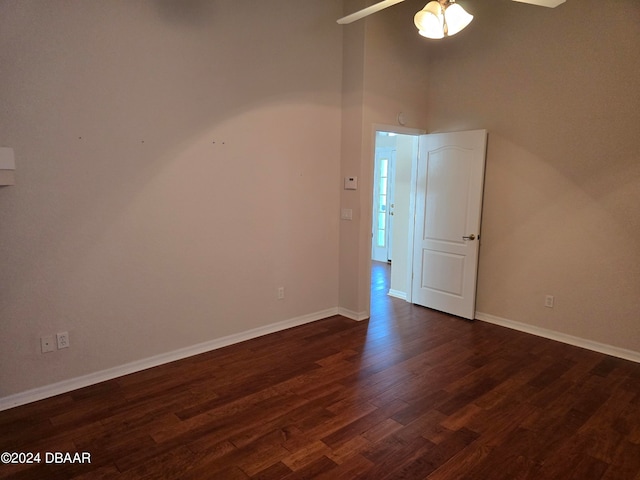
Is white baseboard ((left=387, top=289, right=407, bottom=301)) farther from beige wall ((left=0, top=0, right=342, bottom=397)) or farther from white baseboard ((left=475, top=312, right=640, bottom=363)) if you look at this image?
beige wall ((left=0, top=0, right=342, bottom=397))

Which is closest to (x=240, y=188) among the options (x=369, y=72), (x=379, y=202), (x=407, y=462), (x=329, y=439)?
(x=369, y=72)

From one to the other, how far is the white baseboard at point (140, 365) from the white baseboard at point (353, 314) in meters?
0.28

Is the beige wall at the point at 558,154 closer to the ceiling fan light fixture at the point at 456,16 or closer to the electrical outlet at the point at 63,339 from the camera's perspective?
the ceiling fan light fixture at the point at 456,16

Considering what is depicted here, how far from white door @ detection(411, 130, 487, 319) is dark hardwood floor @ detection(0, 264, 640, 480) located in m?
0.91

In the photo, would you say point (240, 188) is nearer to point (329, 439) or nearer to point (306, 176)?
point (306, 176)

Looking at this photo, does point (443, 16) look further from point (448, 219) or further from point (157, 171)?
point (448, 219)

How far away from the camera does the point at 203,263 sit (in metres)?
3.46

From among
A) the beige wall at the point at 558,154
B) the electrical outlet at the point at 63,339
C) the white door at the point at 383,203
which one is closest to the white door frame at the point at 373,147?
the beige wall at the point at 558,154

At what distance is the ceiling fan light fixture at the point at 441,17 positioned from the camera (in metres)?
2.33

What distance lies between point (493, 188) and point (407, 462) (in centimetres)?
307

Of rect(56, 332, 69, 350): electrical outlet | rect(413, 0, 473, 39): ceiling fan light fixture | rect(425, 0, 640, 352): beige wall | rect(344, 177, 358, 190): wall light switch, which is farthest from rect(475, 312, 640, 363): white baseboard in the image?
rect(56, 332, 69, 350): electrical outlet

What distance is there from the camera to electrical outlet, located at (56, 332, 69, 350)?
2.81m

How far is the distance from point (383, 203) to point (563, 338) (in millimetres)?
4476

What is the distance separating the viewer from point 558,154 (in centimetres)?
377
